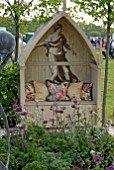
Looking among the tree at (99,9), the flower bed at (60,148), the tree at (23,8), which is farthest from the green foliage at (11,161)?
the tree at (23,8)

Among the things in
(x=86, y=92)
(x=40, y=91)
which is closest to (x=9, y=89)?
(x=40, y=91)

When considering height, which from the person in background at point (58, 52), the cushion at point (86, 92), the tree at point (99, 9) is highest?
the tree at point (99, 9)

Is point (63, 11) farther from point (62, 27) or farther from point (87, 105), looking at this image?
point (87, 105)

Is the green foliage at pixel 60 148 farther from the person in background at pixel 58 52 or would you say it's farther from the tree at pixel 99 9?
the person in background at pixel 58 52

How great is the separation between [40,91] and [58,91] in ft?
0.96

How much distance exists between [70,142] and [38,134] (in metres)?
0.40

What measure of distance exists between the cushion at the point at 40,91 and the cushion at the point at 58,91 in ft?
0.20

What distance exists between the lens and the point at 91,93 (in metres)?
5.77

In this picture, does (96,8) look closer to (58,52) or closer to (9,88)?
(58,52)

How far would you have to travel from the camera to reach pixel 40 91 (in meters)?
5.69

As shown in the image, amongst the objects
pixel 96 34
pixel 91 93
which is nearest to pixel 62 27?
pixel 91 93

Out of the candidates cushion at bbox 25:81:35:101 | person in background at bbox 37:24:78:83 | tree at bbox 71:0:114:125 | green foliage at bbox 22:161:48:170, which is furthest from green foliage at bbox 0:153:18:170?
person in background at bbox 37:24:78:83

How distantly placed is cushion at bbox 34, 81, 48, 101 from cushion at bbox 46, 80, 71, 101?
0.06m

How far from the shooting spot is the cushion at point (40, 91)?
5.62 m
